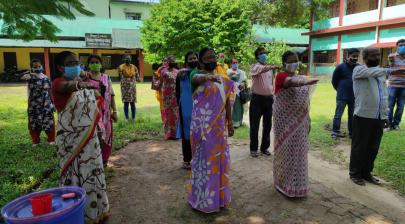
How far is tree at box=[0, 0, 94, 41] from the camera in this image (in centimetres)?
417

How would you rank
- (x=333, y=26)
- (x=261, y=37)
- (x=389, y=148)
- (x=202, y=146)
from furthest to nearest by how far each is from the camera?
1. (x=261, y=37)
2. (x=333, y=26)
3. (x=389, y=148)
4. (x=202, y=146)

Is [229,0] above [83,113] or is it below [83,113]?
above

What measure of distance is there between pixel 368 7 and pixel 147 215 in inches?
992

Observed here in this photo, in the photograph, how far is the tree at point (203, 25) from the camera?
20828 millimetres

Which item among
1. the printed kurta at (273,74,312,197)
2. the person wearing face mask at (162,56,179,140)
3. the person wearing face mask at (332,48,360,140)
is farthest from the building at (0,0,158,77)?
the printed kurta at (273,74,312,197)

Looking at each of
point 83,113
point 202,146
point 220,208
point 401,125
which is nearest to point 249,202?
point 220,208

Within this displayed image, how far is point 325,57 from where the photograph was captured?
26.0 m

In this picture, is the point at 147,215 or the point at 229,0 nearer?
the point at 147,215

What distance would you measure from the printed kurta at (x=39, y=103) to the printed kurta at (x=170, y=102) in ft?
7.31

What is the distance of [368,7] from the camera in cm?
2381

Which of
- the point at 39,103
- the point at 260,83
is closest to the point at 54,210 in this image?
the point at 260,83

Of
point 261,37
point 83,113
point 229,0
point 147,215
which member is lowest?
point 147,215

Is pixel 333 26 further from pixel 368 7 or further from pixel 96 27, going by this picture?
pixel 96 27

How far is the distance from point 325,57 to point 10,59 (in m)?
24.2
